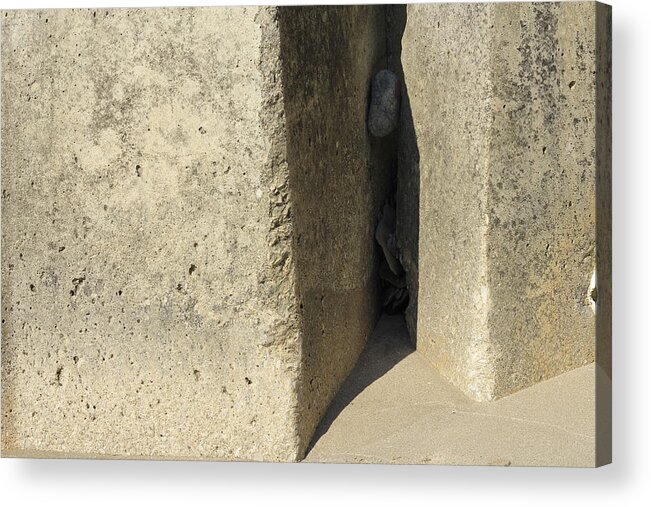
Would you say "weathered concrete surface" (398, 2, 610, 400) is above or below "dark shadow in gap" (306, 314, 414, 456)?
above

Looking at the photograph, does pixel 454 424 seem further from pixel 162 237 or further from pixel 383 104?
pixel 383 104

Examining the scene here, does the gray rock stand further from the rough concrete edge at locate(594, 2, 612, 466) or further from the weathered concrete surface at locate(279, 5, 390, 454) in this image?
the rough concrete edge at locate(594, 2, 612, 466)

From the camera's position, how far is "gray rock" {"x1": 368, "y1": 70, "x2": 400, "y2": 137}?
4445 millimetres

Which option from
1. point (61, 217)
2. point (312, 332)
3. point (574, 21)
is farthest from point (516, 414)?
point (61, 217)

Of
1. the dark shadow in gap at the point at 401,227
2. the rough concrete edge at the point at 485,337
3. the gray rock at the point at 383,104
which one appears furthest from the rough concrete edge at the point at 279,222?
the gray rock at the point at 383,104

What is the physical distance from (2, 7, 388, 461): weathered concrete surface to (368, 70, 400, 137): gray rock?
41cm

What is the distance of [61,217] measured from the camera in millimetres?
3924

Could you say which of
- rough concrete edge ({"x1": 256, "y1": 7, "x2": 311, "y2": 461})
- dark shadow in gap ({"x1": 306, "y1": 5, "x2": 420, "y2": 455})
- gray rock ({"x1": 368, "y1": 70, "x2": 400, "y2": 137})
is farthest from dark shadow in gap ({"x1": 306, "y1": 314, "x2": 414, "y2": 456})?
gray rock ({"x1": 368, "y1": 70, "x2": 400, "y2": 137})

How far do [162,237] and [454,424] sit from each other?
1.15 meters

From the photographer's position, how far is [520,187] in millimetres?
3990

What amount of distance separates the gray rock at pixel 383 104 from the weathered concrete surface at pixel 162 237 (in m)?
0.41

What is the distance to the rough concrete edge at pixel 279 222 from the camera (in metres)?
3.65

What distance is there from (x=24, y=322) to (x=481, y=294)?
5.09 feet

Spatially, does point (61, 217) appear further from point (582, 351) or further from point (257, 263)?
point (582, 351)
